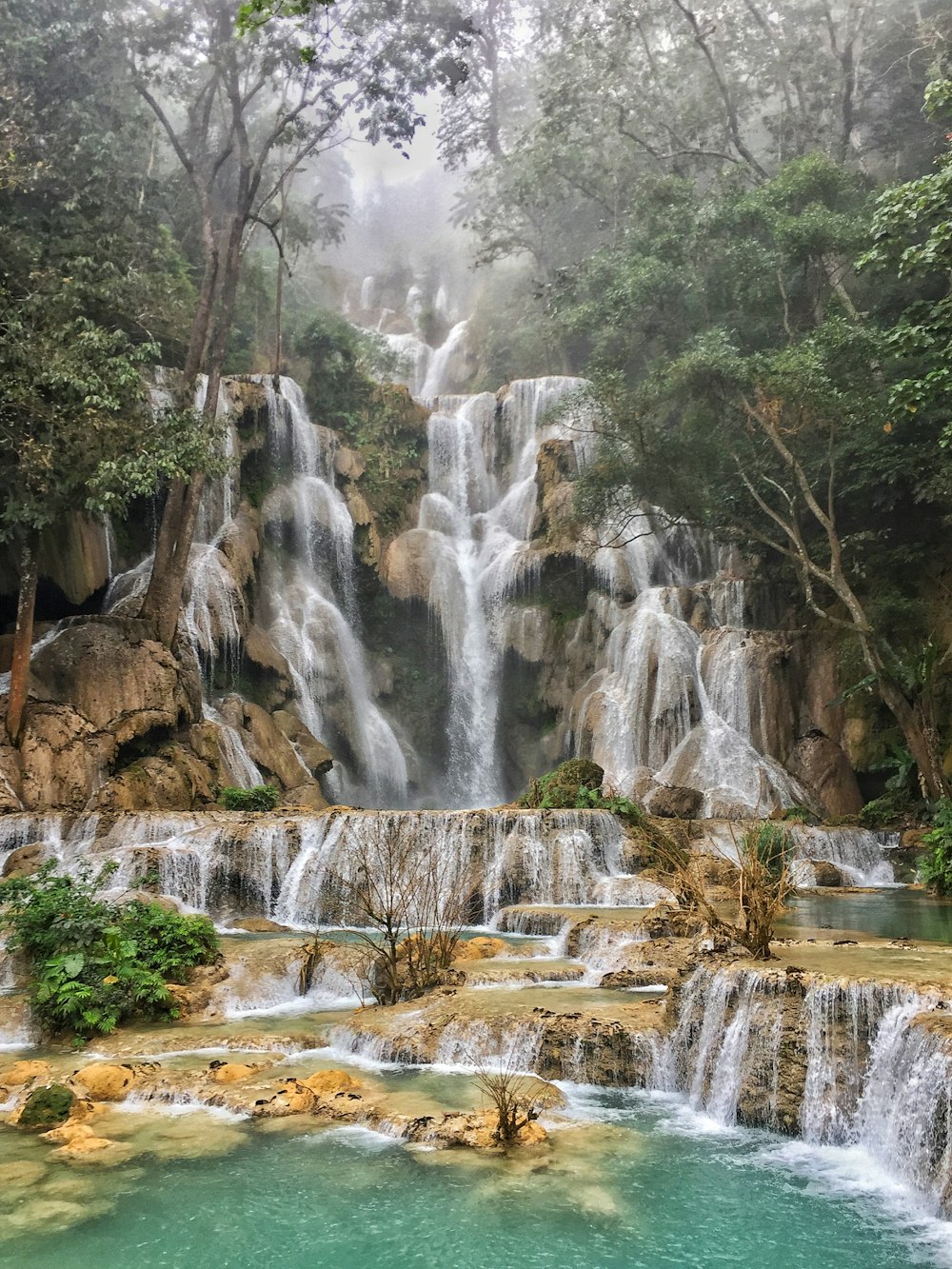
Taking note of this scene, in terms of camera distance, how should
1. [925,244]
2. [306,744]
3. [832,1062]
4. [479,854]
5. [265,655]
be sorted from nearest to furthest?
1. [832,1062]
2. [925,244]
3. [479,854]
4. [306,744]
5. [265,655]

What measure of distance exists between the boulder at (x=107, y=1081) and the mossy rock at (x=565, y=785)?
9.51m

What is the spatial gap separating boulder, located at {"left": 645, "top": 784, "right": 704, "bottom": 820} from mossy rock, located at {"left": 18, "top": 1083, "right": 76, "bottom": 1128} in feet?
40.6

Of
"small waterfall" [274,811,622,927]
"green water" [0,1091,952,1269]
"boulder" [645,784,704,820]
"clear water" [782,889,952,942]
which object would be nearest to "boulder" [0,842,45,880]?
"small waterfall" [274,811,622,927]

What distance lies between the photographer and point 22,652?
15.1 m

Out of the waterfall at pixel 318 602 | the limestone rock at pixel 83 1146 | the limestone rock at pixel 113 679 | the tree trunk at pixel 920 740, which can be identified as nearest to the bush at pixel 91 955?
the limestone rock at pixel 83 1146

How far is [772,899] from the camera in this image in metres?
7.18

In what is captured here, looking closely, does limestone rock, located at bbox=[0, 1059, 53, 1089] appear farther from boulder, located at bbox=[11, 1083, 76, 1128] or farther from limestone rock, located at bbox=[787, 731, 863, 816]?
limestone rock, located at bbox=[787, 731, 863, 816]

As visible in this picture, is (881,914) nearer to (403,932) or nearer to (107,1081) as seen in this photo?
(403,932)

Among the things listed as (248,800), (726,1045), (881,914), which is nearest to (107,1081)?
(726,1045)

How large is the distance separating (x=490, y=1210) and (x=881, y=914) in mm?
7547

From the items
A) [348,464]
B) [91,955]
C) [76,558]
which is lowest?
[91,955]

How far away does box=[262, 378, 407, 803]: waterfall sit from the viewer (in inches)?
890

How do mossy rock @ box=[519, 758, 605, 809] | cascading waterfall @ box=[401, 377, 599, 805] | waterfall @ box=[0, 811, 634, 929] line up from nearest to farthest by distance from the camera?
waterfall @ box=[0, 811, 634, 929] < mossy rock @ box=[519, 758, 605, 809] < cascading waterfall @ box=[401, 377, 599, 805]

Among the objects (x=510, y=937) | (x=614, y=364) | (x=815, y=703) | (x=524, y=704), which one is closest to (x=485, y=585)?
(x=524, y=704)
